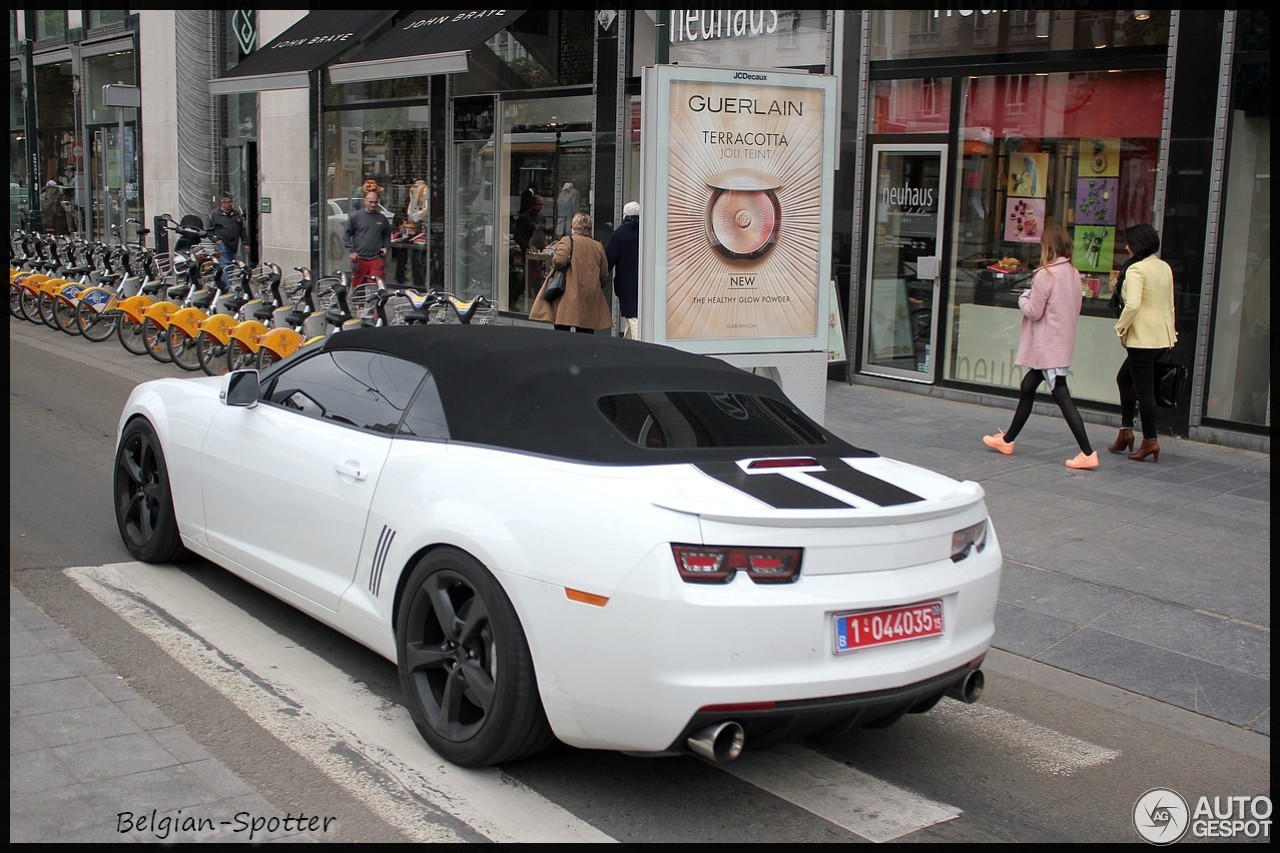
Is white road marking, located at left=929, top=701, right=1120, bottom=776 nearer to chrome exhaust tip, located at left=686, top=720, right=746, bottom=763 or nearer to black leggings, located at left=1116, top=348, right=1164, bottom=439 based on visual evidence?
chrome exhaust tip, located at left=686, top=720, right=746, bottom=763

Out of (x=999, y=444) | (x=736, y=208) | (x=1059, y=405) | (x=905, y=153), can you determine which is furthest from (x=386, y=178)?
(x=1059, y=405)

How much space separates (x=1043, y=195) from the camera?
11.8 metres

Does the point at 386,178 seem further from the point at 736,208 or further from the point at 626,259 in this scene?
the point at 736,208

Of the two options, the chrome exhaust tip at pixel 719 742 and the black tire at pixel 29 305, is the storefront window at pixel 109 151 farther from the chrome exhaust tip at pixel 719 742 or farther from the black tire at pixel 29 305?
the chrome exhaust tip at pixel 719 742

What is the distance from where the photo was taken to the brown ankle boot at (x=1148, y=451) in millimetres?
9695

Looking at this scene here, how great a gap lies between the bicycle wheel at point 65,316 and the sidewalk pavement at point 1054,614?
32.5ft

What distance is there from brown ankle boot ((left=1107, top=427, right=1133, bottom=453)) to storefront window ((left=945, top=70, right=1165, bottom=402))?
4.57 ft

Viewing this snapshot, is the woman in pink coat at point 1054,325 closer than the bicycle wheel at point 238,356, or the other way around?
the woman in pink coat at point 1054,325

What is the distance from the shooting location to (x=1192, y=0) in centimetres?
1041

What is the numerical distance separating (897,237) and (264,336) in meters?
6.37

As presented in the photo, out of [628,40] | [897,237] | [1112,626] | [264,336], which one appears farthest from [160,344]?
[1112,626]

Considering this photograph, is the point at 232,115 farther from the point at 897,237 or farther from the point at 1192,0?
the point at 1192,0

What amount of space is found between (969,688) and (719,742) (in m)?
1.07

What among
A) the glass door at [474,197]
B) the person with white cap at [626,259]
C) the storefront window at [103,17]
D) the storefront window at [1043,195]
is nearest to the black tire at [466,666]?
the person with white cap at [626,259]
